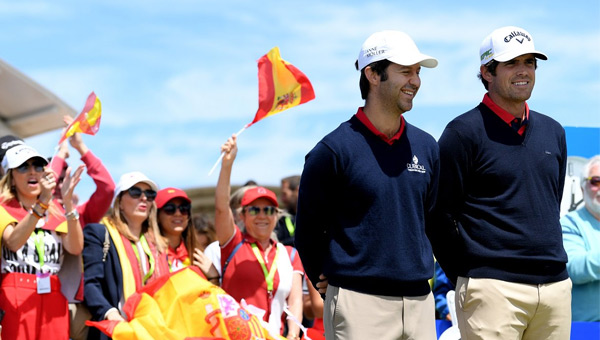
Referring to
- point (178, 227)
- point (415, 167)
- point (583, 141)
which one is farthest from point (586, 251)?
point (178, 227)

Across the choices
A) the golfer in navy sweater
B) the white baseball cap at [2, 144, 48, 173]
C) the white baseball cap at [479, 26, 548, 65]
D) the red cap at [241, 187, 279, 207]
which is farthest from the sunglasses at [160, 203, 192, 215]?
the white baseball cap at [479, 26, 548, 65]

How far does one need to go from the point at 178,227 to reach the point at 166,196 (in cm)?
29

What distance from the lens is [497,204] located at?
5035mm

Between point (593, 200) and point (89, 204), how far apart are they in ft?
13.9

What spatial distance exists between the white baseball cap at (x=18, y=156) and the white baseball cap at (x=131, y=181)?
2.75 ft

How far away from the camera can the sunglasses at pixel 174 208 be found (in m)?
7.78

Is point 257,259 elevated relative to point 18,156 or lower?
lower

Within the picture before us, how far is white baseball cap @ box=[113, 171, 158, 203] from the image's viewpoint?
24.8ft

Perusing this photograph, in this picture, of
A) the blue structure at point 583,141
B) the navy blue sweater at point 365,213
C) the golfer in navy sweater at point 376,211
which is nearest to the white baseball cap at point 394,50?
the golfer in navy sweater at point 376,211

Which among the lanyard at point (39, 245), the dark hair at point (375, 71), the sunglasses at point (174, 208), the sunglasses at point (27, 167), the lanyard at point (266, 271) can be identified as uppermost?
the dark hair at point (375, 71)

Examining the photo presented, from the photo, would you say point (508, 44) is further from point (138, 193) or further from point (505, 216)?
point (138, 193)

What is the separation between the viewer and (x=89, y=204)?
25.8 feet

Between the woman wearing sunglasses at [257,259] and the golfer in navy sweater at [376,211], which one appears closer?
the golfer in navy sweater at [376,211]

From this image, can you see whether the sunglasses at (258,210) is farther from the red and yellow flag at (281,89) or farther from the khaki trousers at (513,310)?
the khaki trousers at (513,310)
